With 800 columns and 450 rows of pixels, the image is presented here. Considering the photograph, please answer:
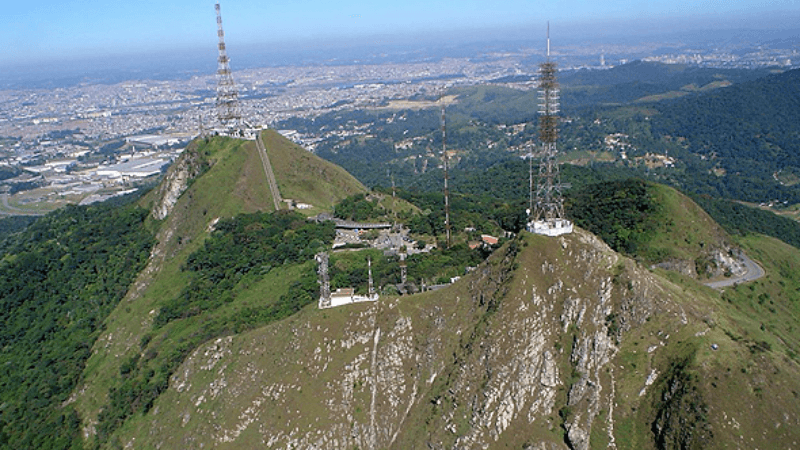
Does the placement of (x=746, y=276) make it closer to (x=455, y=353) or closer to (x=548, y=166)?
(x=548, y=166)

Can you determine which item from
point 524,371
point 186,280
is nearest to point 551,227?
point 524,371

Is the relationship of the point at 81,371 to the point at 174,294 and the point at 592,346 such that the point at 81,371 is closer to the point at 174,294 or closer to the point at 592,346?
the point at 174,294

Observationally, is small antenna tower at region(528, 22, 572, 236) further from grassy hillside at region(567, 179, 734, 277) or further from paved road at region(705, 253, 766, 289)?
paved road at region(705, 253, 766, 289)

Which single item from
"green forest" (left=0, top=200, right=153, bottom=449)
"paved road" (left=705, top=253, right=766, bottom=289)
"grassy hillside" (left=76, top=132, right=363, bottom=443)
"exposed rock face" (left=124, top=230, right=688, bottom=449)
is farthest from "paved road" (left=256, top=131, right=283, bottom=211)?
"paved road" (left=705, top=253, right=766, bottom=289)

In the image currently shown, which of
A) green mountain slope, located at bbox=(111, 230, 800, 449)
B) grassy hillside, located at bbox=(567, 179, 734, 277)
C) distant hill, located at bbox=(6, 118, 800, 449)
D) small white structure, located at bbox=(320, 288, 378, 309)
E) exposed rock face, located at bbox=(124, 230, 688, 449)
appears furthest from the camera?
grassy hillside, located at bbox=(567, 179, 734, 277)

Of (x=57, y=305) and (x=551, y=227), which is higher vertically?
(x=551, y=227)

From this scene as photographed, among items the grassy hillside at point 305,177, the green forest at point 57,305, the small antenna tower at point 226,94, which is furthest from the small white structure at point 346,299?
the small antenna tower at point 226,94

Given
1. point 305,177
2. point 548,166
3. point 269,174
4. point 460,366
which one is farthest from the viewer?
point 305,177
